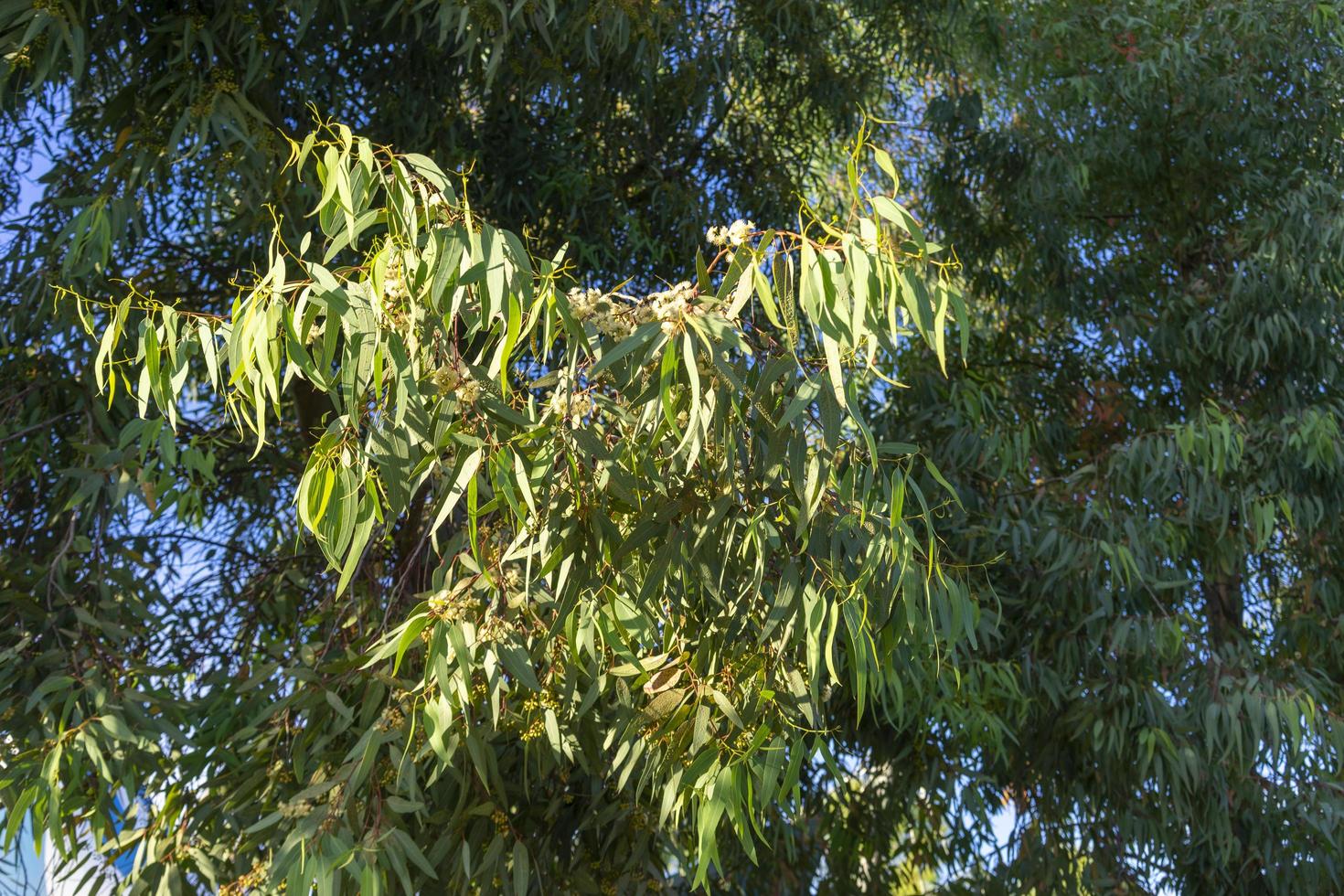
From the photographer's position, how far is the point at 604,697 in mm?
2031

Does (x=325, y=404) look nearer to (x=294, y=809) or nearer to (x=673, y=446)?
(x=294, y=809)

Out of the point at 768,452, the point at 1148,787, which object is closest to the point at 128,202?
the point at 768,452

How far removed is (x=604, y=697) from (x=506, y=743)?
0.65 ft

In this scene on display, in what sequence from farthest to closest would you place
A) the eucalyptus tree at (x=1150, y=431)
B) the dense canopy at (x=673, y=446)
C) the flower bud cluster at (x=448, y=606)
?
1. the eucalyptus tree at (x=1150, y=431)
2. the flower bud cluster at (x=448, y=606)
3. the dense canopy at (x=673, y=446)

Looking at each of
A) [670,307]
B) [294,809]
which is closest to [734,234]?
[670,307]

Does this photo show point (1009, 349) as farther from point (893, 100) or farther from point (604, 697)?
point (604, 697)

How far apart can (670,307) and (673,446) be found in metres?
0.24

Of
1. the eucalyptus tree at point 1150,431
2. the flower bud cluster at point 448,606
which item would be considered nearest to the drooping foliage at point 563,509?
the flower bud cluster at point 448,606

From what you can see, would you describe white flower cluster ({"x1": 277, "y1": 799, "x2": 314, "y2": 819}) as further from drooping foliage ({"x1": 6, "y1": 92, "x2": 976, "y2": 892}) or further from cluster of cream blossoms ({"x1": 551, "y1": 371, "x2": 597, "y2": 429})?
cluster of cream blossoms ({"x1": 551, "y1": 371, "x2": 597, "y2": 429})

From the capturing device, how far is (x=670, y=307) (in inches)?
53.7

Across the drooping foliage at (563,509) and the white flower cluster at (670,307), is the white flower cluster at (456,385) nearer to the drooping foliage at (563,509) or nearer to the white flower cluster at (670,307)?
the drooping foliage at (563,509)

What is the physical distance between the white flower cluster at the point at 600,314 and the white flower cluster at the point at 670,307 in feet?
0.08

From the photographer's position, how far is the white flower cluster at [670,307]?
136cm

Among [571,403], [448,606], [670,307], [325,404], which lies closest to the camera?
[670,307]
